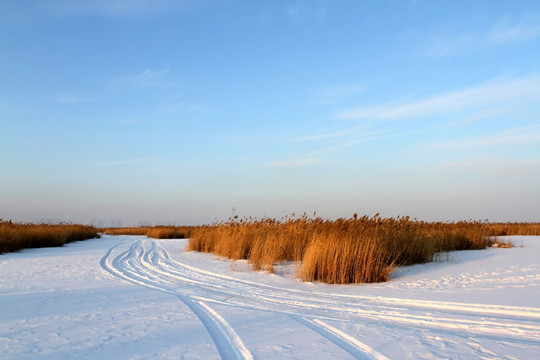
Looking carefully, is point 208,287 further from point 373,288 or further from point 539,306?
point 539,306

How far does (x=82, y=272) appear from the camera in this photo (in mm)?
8945

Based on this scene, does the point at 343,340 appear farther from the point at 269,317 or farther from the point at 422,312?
the point at 422,312

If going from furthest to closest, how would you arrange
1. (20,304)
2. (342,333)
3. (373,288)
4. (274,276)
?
(274,276), (373,288), (20,304), (342,333)

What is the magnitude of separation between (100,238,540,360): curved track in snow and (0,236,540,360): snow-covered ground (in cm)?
1

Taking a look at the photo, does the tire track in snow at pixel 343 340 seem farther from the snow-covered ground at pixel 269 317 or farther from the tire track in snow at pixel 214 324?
the tire track in snow at pixel 214 324

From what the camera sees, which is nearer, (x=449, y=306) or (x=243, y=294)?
(x=449, y=306)

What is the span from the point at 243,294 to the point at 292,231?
18.8ft

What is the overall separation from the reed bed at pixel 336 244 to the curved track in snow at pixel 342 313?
4.60 ft

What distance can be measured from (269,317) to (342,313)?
39.6 inches

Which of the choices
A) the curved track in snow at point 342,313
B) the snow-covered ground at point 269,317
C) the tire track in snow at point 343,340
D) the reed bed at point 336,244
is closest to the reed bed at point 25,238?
the reed bed at point 336,244

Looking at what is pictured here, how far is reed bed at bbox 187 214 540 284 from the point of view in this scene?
7.93 meters

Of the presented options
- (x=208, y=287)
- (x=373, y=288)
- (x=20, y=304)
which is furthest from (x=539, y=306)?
(x=20, y=304)

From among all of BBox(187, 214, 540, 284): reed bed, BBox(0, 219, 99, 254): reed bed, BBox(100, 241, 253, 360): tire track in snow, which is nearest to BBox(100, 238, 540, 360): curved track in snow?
BBox(100, 241, 253, 360): tire track in snow

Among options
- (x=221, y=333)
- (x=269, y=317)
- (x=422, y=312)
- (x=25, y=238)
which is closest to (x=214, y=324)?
(x=221, y=333)
